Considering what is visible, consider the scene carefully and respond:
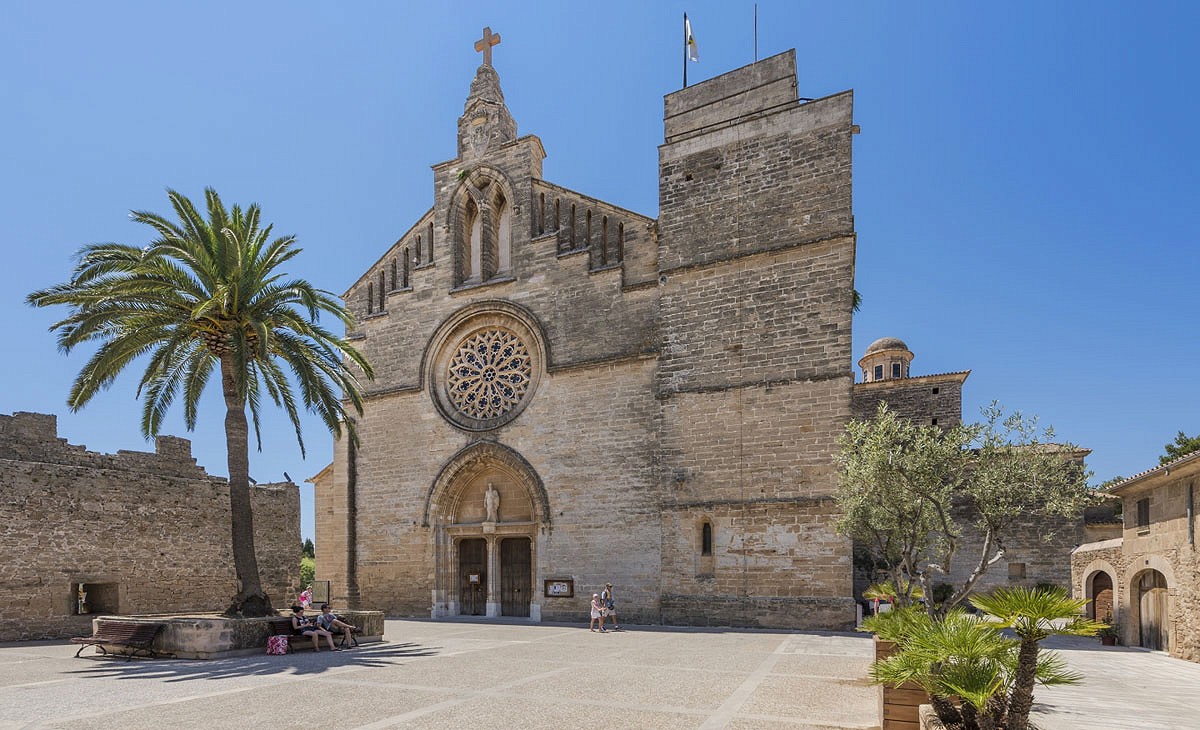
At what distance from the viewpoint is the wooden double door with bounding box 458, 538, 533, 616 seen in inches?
799

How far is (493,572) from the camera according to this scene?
66.9ft

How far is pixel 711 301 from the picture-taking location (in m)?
18.2

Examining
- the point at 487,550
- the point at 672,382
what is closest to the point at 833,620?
the point at 672,382

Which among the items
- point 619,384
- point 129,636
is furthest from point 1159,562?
point 129,636

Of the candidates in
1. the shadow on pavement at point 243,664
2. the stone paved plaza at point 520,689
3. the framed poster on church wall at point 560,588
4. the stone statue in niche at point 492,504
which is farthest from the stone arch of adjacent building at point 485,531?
the shadow on pavement at point 243,664

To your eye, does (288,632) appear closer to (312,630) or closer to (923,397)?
(312,630)

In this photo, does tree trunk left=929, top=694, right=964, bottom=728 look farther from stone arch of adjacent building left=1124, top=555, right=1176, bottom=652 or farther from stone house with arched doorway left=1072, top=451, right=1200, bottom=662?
stone arch of adjacent building left=1124, top=555, right=1176, bottom=652

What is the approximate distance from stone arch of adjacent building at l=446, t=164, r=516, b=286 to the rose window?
1981 millimetres

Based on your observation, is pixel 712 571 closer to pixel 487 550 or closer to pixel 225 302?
pixel 487 550

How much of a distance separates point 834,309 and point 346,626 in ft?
40.4

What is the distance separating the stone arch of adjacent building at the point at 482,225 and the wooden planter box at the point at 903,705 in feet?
56.6

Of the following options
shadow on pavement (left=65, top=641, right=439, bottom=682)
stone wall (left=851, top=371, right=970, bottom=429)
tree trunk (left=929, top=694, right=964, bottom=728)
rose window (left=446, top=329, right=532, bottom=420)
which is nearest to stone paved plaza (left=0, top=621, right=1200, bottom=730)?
shadow on pavement (left=65, top=641, right=439, bottom=682)

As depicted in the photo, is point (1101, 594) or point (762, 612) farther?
point (1101, 594)

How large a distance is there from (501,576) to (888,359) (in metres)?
26.2
